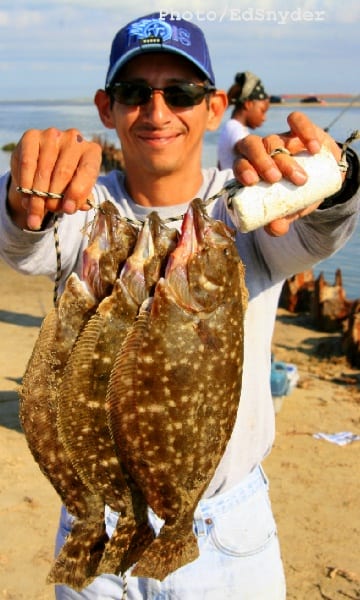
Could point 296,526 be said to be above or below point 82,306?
below

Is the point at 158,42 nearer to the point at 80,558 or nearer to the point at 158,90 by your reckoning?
the point at 158,90

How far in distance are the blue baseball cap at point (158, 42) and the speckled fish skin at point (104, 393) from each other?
1.22 m

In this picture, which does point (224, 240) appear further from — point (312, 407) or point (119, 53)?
point (312, 407)

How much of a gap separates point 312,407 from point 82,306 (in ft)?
24.9

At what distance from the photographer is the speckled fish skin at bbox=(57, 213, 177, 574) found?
8.86 ft

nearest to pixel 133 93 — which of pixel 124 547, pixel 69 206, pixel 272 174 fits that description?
pixel 69 206

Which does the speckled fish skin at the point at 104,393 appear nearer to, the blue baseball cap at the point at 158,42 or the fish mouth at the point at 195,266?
the fish mouth at the point at 195,266

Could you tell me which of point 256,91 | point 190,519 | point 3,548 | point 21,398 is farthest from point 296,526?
point 256,91

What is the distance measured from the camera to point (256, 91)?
1100 cm

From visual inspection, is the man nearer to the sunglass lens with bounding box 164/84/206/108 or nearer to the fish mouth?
the sunglass lens with bounding box 164/84/206/108

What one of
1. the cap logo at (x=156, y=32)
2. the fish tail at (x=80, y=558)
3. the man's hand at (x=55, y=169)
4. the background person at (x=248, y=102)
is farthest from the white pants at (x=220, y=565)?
the background person at (x=248, y=102)

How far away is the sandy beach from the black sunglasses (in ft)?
13.8

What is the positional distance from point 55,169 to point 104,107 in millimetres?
1327

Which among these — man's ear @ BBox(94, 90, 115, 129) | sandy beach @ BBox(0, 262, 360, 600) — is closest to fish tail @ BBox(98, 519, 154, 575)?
man's ear @ BBox(94, 90, 115, 129)
